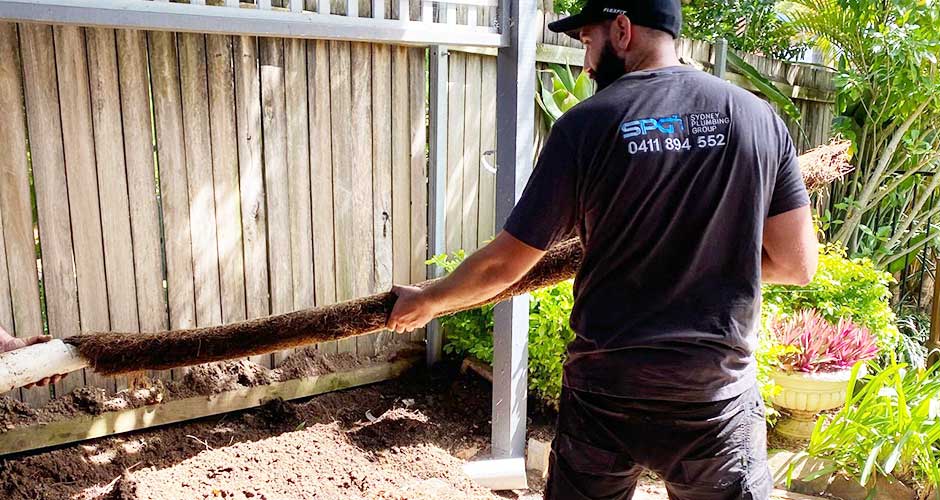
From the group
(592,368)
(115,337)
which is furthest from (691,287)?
(115,337)

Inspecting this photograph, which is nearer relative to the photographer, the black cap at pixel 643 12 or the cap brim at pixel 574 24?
the black cap at pixel 643 12

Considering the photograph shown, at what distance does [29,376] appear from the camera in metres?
2.23

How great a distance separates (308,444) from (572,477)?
2039 millimetres

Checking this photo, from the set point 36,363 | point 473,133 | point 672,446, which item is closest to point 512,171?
point 473,133

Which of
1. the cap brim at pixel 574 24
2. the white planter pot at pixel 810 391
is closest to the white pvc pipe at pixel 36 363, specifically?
the cap brim at pixel 574 24

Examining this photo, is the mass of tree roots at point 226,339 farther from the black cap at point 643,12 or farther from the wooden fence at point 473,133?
the wooden fence at point 473,133

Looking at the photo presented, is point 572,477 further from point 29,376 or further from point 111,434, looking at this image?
point 111,434

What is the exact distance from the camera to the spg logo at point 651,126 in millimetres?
1852

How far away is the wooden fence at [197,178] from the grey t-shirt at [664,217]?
2258 mm

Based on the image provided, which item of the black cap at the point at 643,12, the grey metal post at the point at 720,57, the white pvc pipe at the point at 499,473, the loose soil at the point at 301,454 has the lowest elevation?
the white pvc pipe at the point at 499,473

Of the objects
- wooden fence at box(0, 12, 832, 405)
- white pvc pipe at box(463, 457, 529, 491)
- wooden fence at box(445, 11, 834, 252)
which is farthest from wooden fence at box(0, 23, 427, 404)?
white pvc pipe at box(463, 457, 529, 491)

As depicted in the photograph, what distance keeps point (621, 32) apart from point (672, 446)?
1080mm

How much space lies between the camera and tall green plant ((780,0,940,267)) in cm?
577

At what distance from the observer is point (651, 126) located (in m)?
1.85
